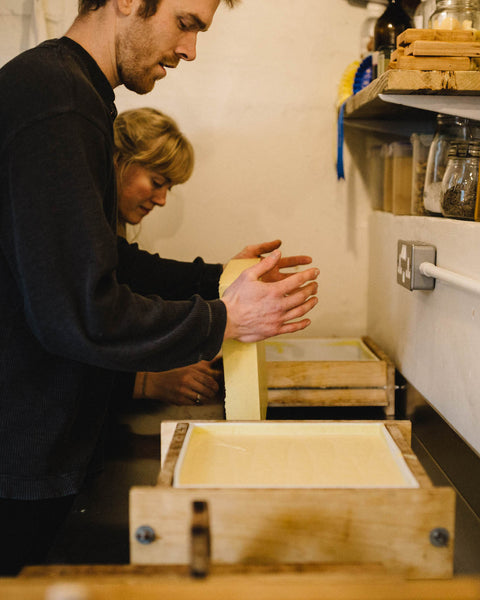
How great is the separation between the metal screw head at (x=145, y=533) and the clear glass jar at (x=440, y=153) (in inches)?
36.0

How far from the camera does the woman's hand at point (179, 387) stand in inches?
62.2

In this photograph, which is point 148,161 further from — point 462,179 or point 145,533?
point 145,533

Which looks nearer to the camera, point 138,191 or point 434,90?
point 434,90

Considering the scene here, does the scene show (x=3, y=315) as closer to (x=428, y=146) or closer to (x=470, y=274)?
(x=470, y=274)

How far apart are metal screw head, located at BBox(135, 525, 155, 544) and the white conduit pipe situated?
2.16ft

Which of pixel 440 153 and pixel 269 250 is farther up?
pixel 440 153

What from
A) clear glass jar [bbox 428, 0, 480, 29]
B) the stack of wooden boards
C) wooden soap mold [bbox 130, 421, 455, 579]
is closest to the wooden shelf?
the stack of wooden boards

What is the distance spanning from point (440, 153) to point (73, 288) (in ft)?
2.95

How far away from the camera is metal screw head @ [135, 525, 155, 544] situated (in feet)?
2.33

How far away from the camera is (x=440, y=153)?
1316 millimetres

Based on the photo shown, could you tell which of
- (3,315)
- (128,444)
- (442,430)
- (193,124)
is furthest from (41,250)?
(193,124)

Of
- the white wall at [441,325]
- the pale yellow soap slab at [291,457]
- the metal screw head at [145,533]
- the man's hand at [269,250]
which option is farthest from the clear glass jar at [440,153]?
the metal screw head at [145,533]

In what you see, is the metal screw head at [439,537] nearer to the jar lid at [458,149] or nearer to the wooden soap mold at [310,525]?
the wooden soap mold at [310,525]

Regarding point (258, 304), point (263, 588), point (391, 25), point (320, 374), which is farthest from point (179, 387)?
point (391, 25)
